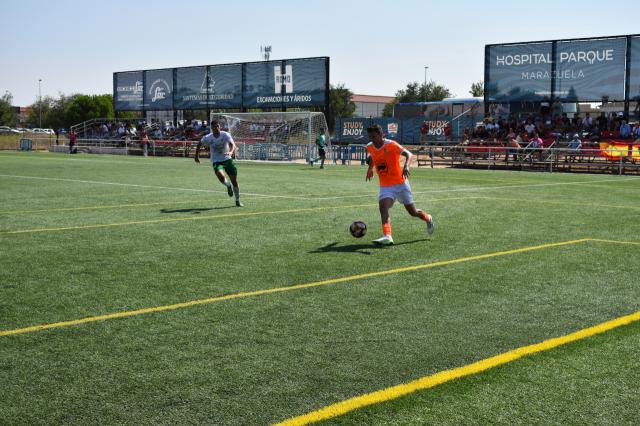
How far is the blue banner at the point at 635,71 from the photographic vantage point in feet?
127

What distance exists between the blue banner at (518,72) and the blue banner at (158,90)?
2723cm

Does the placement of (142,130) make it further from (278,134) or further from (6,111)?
(6,111)

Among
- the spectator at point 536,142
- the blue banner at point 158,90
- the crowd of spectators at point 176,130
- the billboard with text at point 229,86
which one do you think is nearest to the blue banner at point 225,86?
the billboard with text at point 229,86

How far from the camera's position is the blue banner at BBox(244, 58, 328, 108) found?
51344 mm

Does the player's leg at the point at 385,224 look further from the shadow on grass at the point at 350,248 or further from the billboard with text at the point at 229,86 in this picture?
the billboard with text at the point at 229,86

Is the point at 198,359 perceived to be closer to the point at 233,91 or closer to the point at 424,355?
the point at 424,355

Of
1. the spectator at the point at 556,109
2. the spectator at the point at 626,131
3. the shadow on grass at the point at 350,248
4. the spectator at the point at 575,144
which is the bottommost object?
the shadow on grass at the point at 350,248

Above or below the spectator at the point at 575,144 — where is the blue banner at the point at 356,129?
above

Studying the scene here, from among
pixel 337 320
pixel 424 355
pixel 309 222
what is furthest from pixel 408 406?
pixel 309 222

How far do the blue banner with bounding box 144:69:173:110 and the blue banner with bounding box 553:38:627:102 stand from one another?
31196 millimetres

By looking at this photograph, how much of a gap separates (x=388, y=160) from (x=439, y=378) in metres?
6.61

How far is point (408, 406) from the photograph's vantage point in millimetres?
4672

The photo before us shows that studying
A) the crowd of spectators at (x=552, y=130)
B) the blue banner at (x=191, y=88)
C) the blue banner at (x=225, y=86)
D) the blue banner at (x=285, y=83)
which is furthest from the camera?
the blue banner at (x=191, y=88)

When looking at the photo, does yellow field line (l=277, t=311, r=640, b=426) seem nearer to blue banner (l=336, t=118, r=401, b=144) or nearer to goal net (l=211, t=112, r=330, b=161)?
goal net (l=211, t=112, r=330, b=161)
